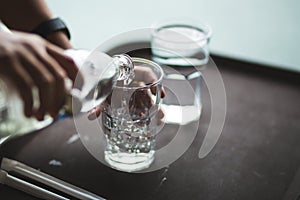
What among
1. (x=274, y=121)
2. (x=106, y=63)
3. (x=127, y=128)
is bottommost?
(x=274, y=121)

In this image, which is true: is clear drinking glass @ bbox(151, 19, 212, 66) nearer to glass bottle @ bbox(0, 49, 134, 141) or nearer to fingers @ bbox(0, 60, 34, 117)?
glass bottle @ bbox(0, 49, 134, 141)

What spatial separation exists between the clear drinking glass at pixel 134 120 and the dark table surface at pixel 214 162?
22mm

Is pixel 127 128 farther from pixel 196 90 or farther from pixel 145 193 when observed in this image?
pixel 196 90

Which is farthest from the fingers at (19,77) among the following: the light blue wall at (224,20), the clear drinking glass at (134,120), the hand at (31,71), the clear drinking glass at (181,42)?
the light blue wall at (224,20)

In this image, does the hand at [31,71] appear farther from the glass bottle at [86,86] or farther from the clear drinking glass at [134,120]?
the clear drinking glass at [134,120]

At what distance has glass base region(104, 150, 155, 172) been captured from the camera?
2.23 ft

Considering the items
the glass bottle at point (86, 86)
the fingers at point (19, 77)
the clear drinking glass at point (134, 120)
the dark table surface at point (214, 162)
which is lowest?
the dark table surface at point (214, 162)

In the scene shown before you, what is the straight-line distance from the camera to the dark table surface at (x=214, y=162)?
65 centimetres

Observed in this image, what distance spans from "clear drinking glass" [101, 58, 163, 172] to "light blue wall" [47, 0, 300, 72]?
334mm

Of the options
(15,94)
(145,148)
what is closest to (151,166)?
(145,148)

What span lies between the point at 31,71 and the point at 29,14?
240 mm

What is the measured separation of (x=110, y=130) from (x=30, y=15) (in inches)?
7.6

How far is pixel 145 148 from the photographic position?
683 mm

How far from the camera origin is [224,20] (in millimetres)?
979
